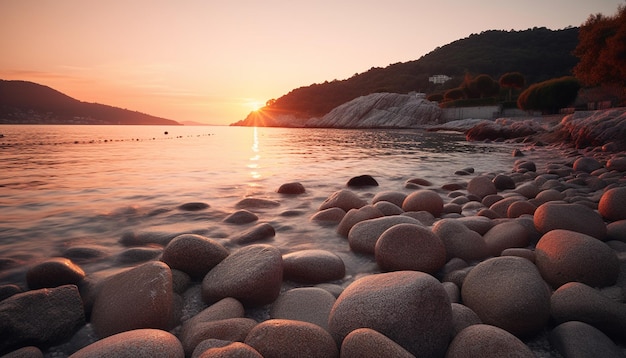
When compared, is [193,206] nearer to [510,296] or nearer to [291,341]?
[291,341]

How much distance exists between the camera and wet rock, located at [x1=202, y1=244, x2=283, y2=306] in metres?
3.02

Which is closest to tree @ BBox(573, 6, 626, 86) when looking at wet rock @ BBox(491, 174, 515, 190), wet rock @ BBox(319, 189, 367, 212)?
wet rock @ BBox(491, 174, 515, 190)

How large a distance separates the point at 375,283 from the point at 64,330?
243 cm

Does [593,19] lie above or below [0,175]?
above

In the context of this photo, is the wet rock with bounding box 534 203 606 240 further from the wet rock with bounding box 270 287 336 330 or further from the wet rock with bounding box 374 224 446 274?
the wet rock with bounding box 270 287 336 330

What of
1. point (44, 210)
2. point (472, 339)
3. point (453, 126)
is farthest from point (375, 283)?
point (453, 126)

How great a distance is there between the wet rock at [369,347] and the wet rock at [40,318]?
7.34 feet

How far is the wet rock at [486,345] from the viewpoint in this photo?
6.55 ft

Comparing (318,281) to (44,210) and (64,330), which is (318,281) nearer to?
(64,330)

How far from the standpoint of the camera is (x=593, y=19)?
36.8m

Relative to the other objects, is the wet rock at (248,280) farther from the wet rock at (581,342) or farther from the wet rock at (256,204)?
the wet rock at (256,204)

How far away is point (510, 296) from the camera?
2521mm

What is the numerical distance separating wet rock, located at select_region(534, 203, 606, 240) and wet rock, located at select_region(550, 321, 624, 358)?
200 cm

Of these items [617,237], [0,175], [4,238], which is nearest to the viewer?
[617,237]
